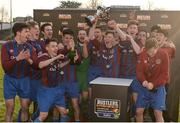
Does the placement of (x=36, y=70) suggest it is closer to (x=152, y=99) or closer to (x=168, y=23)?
(x=152, y=99)

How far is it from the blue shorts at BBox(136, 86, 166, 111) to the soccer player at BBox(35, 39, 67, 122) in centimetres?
133

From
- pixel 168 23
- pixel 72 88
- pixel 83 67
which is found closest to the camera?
pixel 72 88

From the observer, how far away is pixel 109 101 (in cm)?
564

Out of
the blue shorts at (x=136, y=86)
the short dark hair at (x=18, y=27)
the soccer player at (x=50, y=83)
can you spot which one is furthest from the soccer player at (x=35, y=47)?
the blue shorts at (x=136, y=86)

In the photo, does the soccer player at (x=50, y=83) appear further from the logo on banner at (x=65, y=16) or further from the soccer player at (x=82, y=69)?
the logo on banner at (x=65, y=16)

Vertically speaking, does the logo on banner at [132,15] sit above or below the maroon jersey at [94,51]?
above

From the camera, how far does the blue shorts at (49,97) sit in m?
6.13

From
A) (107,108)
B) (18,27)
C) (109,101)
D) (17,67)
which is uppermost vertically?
(18,27)

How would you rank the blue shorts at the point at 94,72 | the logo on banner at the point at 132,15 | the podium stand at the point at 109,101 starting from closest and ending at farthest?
1. the podium stand at the point at 109,101
2. the blue shorts at the point at 94,72
3. the logo on banner at the point at 132,15

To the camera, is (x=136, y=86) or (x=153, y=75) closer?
(x=153, y=75)

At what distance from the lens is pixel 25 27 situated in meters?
6.30

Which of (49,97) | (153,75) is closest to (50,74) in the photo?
(49,97)

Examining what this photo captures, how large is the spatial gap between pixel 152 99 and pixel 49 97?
1728mm

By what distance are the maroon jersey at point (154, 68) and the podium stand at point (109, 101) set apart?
580 mm
